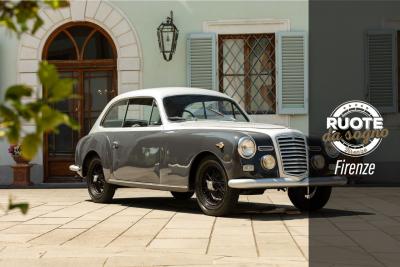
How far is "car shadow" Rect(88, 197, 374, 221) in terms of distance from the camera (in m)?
8.56

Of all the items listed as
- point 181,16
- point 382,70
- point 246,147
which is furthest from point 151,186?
point 382,70

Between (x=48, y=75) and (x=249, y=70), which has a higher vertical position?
(x=249, y=70)

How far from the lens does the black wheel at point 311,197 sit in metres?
8.95

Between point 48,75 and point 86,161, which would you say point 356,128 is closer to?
point 86,161

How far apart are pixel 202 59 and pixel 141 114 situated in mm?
5172

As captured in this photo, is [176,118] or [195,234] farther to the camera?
[176,118]

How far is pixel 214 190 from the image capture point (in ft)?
27.2

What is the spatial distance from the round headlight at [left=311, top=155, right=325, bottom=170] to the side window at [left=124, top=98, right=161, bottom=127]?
206 cm

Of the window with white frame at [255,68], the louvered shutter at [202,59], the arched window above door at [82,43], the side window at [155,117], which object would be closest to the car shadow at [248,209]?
the side window at [155,117]

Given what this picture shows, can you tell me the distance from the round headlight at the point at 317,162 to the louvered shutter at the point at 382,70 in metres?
6.34

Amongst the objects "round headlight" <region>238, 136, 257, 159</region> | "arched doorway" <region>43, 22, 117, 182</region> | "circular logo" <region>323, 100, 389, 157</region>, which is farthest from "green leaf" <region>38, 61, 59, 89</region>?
"arched doorway" <region>43, 22, 117, 182</region>

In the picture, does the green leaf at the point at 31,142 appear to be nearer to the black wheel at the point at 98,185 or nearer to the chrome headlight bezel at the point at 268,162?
the chrome headlight bezel at the point at 268,162

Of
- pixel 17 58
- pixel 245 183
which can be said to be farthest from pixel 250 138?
pixel 17 58

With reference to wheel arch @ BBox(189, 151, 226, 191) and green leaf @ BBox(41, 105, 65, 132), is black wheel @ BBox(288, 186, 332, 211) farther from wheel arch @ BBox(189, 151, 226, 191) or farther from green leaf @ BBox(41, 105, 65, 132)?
green leaf @ BBox(41, 105, 65, 132)
